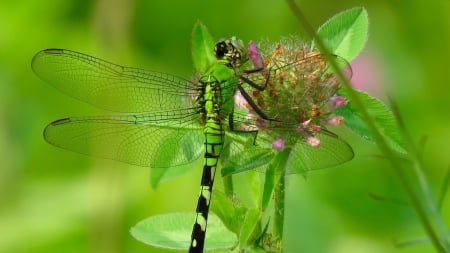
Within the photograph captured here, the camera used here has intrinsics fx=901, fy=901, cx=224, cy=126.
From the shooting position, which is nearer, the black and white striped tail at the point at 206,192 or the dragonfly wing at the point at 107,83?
the black and white striped tail at the point at 206,192

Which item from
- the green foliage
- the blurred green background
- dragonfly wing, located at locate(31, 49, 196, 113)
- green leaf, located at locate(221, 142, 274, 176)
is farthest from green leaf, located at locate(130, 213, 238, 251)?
the blurred green background

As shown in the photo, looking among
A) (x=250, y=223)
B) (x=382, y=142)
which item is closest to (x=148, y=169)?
(x=250, y=223)

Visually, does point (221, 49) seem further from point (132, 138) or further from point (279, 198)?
point (279, 198)

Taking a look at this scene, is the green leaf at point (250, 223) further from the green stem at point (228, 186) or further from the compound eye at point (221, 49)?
the compound eye at point (221, 49)

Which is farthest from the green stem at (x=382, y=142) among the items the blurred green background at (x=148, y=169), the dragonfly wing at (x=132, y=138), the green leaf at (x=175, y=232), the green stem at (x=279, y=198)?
the blurred green background at (x=148, y=169)

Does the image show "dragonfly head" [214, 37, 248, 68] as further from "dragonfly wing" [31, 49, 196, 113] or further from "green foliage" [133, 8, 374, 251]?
"dragonfly wing" [31, 49, 196, 113]
